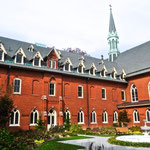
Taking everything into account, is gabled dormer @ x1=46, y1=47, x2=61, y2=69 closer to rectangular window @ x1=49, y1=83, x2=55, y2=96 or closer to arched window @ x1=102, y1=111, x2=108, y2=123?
rectangular window @ x1=49, y1=83, x2=55, y2=96

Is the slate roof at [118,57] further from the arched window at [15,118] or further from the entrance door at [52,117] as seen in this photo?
the entrance door at [52,117]

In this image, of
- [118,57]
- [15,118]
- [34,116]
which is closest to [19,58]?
[15,118]

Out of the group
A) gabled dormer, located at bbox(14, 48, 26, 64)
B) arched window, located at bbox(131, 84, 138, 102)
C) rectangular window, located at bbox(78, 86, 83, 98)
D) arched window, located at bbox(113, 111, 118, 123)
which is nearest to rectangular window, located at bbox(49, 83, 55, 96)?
rectangular window, located at bbox(78, 86, 83, 98)

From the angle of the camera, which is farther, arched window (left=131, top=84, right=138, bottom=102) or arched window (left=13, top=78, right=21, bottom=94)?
arched window (left=131, top=84, right=138, bottom=102)

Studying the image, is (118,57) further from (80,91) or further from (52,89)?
(52,89)

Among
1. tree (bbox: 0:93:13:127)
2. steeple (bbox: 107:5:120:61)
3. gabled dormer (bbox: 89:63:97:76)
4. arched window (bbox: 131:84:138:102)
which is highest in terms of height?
steeple (bbox: 107:5:120:61)

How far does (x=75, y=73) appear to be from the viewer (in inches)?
1083

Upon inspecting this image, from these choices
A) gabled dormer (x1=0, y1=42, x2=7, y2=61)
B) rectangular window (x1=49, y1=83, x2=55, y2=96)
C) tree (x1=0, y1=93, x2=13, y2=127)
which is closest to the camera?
tree (x1=0, y1=93, x2=13, y2=127)

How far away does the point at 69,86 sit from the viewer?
27.0 metres

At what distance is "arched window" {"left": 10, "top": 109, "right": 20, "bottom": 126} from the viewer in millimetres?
21172

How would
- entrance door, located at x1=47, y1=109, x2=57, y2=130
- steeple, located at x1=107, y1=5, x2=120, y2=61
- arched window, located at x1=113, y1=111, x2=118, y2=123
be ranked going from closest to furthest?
entrance door, located at x1=47, y1=109, x2=57, y2=130, arched window, located at x1=113, y1=111, x2=118, y2=123, steeple, located at x1=107, y1=5, x2=120, y2=61

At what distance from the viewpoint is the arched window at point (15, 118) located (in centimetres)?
2117

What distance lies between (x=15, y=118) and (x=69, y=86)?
30.8 ft

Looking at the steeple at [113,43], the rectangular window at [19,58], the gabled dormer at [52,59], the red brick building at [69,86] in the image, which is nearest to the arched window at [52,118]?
the red brick building at [69,86]
